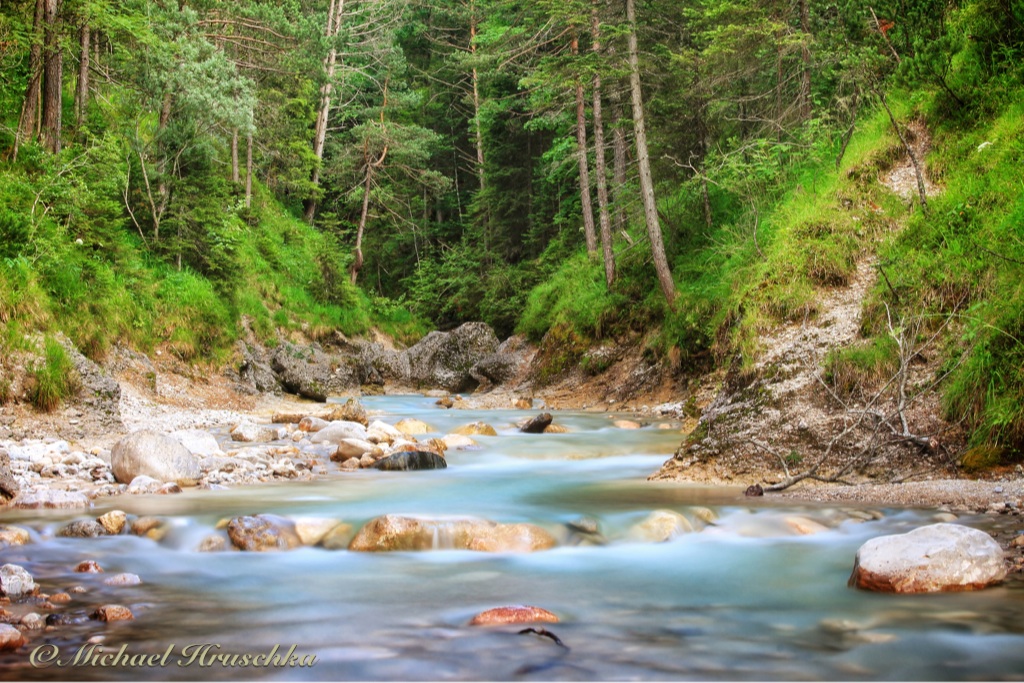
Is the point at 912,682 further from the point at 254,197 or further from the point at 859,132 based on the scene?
the point at 254,197

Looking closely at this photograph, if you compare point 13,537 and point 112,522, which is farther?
point 112,522

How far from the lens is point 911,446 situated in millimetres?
6426

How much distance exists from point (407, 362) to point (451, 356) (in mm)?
1322

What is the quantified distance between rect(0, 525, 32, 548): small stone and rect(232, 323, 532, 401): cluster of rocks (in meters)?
11.0

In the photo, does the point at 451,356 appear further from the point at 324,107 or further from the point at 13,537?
the point at 13,537

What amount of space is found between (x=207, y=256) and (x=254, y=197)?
8961 mm

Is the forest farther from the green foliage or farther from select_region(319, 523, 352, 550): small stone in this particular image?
select_region(319, 523, 352, 550): small stone

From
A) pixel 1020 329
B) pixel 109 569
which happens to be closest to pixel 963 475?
pixel 1020 329

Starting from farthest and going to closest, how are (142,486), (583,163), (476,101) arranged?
(476,101), (583,163), (142,486)

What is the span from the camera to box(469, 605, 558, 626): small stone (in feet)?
13.2

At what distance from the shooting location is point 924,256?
25.2 feet

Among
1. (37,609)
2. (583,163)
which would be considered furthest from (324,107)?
(37,609)

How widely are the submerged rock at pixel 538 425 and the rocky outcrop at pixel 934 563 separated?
7811 mm

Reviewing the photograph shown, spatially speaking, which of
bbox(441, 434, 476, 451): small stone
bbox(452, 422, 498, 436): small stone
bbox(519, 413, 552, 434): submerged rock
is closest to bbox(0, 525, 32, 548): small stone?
bbox(441, 434, 476, 451): small stone
